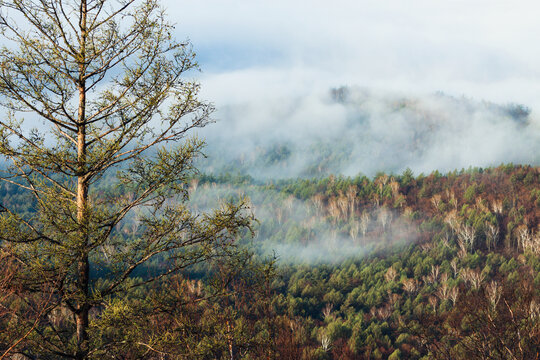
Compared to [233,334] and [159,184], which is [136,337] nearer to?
[233,334]

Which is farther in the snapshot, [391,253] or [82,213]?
[391,253]

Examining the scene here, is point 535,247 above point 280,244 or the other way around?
above

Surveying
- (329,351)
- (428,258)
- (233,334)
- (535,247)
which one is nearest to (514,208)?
A: (535,247)

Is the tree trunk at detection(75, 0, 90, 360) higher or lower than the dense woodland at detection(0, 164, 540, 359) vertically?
higher

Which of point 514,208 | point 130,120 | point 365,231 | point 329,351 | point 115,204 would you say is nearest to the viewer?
point 130,120

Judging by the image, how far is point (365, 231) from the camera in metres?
106

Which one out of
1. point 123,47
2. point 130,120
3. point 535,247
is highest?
point 123,47

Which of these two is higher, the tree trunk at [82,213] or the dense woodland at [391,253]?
the tree trunk at [82,213]

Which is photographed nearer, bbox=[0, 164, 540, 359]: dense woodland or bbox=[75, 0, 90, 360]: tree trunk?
bbox=[75, 0, 90, 360]: tree trunk

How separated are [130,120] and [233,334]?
3505 millimetres

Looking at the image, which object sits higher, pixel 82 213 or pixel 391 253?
pixel 82 213

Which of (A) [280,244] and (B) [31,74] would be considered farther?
(A) [280,244]

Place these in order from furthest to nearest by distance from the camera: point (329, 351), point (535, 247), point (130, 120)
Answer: point (535, 247)
point (329, 351)
point (130, 120)

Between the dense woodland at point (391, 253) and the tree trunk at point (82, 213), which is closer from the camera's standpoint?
the tree trunk at point (82, 213)
